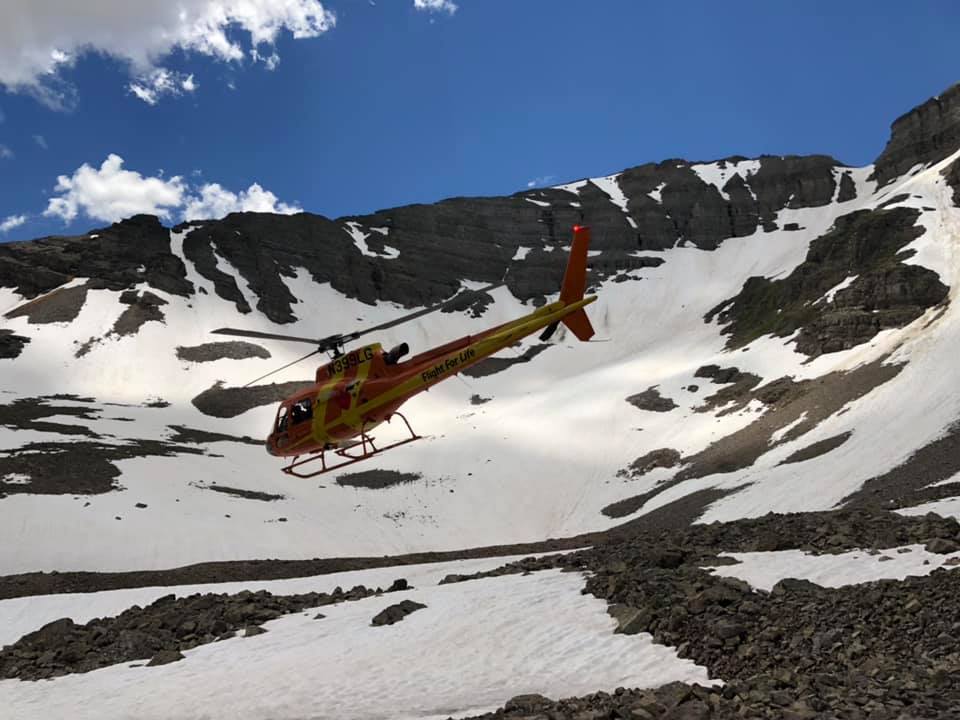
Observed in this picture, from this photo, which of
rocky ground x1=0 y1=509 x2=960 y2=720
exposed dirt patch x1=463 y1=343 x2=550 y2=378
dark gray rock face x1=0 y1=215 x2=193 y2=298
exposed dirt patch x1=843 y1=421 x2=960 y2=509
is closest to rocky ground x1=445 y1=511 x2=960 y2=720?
rocky ground x1=0 y1=509 x2=960 y2=720

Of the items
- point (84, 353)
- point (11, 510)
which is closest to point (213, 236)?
point (84, 353)

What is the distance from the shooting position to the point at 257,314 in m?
107

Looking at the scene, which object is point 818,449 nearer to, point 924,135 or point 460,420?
point 460,420

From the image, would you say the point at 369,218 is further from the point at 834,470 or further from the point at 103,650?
the point at 103,650

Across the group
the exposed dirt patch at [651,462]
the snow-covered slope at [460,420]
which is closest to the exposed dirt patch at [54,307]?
the snow-covered slope at [460,420]

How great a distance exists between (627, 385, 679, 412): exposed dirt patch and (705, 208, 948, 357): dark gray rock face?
13.8m

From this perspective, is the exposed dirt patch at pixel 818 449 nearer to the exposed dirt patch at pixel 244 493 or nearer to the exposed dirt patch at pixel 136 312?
the exposed dirt patch at pixel 244 493

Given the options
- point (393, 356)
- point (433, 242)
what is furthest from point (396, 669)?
point (433, 242)

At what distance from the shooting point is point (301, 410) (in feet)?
75.7

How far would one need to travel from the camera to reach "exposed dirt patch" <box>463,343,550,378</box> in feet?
316

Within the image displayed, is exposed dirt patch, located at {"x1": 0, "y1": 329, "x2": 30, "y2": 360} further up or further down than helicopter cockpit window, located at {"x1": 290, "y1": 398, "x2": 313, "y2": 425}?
further up

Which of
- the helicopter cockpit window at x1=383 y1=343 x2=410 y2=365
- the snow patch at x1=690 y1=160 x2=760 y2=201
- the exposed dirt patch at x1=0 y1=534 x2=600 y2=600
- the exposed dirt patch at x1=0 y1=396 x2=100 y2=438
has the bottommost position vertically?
the exposed dirt patch at x1=0 y1=534 x2=600 y2=600

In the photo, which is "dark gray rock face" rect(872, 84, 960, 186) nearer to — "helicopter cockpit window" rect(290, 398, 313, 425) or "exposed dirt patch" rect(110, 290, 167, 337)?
"exposed dirt patch" rect(110, 290, 167, 337)

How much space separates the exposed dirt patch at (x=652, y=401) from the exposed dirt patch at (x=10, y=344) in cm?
7344
